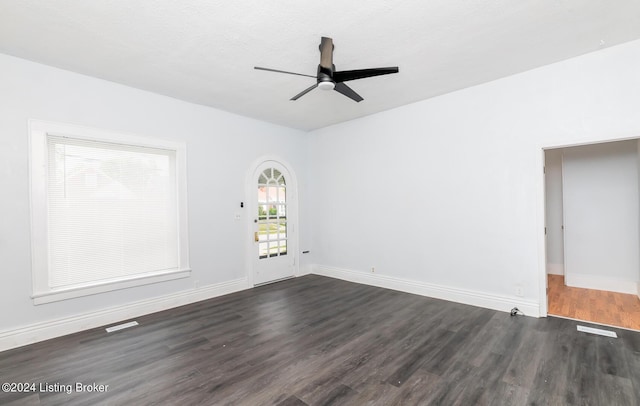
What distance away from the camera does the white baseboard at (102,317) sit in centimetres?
309

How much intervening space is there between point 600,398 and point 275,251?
4.52 metres

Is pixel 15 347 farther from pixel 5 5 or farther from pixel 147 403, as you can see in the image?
pixel 5 5

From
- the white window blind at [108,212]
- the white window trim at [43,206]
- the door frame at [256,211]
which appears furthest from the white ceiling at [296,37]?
the door frame at [256,211]

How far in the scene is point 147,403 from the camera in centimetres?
216

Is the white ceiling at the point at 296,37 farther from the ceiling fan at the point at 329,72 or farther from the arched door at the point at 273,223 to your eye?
the arched door at the point at 273,223

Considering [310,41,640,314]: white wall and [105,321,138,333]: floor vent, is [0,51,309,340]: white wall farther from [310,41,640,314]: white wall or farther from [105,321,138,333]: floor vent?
[310,41,640,314]: white wall

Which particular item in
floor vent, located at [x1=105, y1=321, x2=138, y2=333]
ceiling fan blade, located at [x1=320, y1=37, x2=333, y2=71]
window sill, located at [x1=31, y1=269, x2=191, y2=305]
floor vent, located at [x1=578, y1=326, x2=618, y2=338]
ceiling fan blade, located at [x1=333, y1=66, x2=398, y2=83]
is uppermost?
ceiling fan blade, located at [x1=320, y1=37, x2=333, y2=71]

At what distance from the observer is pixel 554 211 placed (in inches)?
218

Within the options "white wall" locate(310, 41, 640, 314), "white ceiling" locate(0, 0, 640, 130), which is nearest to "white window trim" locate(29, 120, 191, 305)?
"white ceiling" locate(0, 0, 640, 130)

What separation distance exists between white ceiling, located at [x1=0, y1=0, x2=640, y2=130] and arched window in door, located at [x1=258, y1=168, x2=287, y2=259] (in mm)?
2001

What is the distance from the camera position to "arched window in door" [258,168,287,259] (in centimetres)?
541

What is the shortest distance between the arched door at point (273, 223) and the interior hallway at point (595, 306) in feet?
13.5

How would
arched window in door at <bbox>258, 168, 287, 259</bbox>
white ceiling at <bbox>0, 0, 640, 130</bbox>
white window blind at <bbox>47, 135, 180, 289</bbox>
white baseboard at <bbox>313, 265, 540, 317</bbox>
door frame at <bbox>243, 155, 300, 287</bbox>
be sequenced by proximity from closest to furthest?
white ceiling at <bbox>0, 0, 640, 130</bbox> → white window blind at <bbox>47, 135, 180, 289</bbox> → white baseboard at <bbox>313, 265, 540, 317</bbox> → door frame at <bbox>243, 155, 300, 287</bbox> → arched window in door at <bbox>258, 168, 287, 259</bbox>

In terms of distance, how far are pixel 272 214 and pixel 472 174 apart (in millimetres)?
3411
